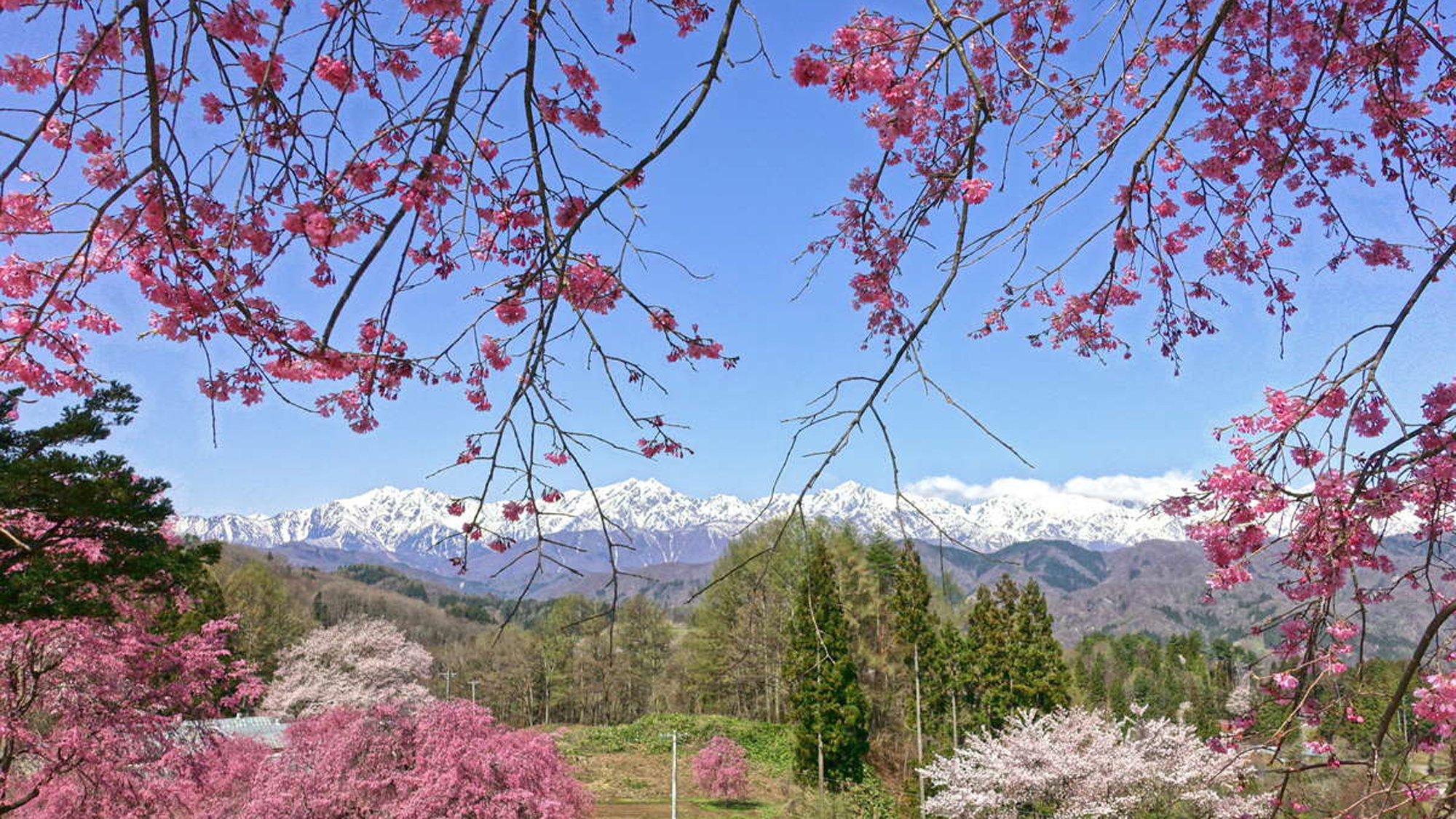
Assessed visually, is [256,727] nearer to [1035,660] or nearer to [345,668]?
[345,668]

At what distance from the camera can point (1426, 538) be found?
2447 mm

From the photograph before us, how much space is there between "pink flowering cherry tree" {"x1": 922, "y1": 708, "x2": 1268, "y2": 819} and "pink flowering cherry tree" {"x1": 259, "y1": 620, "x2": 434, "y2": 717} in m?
12.5

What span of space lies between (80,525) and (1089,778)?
513 inches

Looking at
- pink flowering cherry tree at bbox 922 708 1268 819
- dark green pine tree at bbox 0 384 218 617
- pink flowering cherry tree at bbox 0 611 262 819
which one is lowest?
pink flowering cherry tree at bbox 922 708 1268 819

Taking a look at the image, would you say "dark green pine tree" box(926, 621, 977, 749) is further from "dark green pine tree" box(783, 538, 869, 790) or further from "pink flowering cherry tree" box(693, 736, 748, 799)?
"pink flowering cherry tree" box(693, 736, 748, 799)

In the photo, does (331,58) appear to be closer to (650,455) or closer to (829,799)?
(650,455)

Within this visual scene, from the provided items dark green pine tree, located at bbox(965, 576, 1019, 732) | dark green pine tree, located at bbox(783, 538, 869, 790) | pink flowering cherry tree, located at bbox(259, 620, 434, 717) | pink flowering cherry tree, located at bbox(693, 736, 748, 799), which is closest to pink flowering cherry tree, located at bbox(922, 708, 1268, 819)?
dark green pine tree, located at bbox(783, 538, 869, 790)

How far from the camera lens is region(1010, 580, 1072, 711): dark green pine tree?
71.7 ft

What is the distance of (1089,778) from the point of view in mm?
12305

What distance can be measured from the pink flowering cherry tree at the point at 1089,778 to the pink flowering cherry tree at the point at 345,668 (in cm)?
1245

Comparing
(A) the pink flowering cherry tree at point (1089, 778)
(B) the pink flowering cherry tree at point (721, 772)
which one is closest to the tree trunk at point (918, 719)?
(B) the pink flowering cherry tree at point (721, 772)

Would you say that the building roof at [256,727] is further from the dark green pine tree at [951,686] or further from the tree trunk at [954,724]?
the tree trunk at [954,724]

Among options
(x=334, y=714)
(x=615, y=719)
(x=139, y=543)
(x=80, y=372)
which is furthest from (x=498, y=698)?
(x=80, y=372)

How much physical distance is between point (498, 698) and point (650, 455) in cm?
4181
